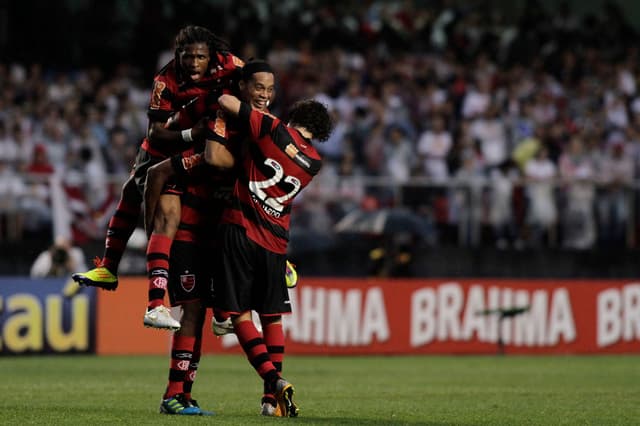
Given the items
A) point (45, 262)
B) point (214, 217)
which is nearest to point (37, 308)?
point (45, 262)

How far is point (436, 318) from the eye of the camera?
806 inches

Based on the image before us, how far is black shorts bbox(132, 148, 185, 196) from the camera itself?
1016 cm

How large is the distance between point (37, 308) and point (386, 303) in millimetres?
4925

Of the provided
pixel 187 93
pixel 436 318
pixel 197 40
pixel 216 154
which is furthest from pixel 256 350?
pixel 436 318

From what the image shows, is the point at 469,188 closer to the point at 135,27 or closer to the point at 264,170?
the point at 135,27

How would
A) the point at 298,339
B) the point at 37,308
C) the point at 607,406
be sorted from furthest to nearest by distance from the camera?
the point at 298,339 < the point at 37,308 < the point at 607,406

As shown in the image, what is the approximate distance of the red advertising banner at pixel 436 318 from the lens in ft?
64.3

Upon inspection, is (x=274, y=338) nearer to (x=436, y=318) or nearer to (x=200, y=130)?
(x=200, y=130)

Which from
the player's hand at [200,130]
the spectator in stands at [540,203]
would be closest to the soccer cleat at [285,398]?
the player's hand at [200,130]

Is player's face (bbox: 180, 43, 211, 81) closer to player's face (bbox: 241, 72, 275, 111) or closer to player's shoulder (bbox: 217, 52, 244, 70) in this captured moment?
player's shoulder (bbox: 217, 52, 244, 70)

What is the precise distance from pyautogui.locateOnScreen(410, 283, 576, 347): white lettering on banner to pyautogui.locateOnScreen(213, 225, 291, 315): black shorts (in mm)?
10591

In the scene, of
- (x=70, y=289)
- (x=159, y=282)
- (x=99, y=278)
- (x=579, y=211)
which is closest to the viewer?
(x=159, y=282)

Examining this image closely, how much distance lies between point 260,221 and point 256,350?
0.89 metres

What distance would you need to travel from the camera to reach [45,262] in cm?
1984
